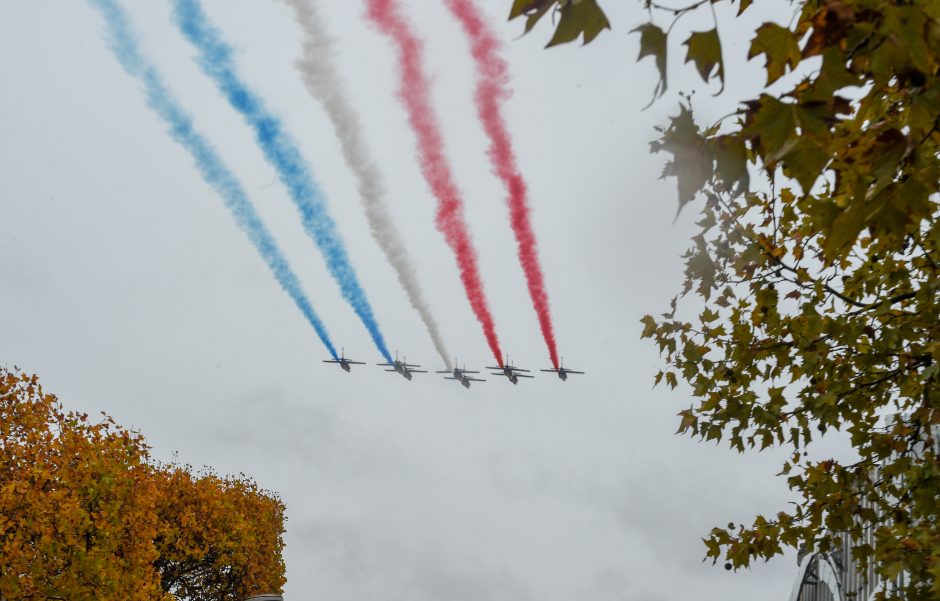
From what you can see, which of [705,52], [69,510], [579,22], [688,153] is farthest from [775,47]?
[69,510]

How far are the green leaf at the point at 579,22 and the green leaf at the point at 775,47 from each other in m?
0.61

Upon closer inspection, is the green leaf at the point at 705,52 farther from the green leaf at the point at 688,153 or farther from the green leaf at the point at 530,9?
the green leaf at the point at 530,9

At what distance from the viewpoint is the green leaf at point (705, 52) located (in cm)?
324

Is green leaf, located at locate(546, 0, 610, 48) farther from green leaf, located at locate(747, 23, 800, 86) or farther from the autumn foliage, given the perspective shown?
the autumn foliage

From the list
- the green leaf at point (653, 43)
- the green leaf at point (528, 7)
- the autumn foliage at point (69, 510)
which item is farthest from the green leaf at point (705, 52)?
the autumn foliage at point (69, 510)

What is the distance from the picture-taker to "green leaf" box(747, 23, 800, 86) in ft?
10.7

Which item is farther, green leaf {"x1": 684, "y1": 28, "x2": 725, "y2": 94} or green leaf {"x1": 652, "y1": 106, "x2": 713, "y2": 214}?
green leaf {"x1": 652, "y1": 106, "x2": 713, "y2": 214}

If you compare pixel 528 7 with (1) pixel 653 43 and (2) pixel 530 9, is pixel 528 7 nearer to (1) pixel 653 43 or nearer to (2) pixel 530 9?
(2) pixel 530 9

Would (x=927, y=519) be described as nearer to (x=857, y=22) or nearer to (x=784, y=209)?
(x=784, y=209)

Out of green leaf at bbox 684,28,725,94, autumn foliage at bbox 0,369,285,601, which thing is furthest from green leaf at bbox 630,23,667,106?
autumn foliage at bbox 0,369,285,601

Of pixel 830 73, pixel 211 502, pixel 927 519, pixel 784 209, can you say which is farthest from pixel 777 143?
pixel 211 502

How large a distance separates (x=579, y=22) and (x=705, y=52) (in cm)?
52

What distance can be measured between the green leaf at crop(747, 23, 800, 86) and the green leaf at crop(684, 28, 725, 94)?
0.14 meters

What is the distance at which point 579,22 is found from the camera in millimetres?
3219
